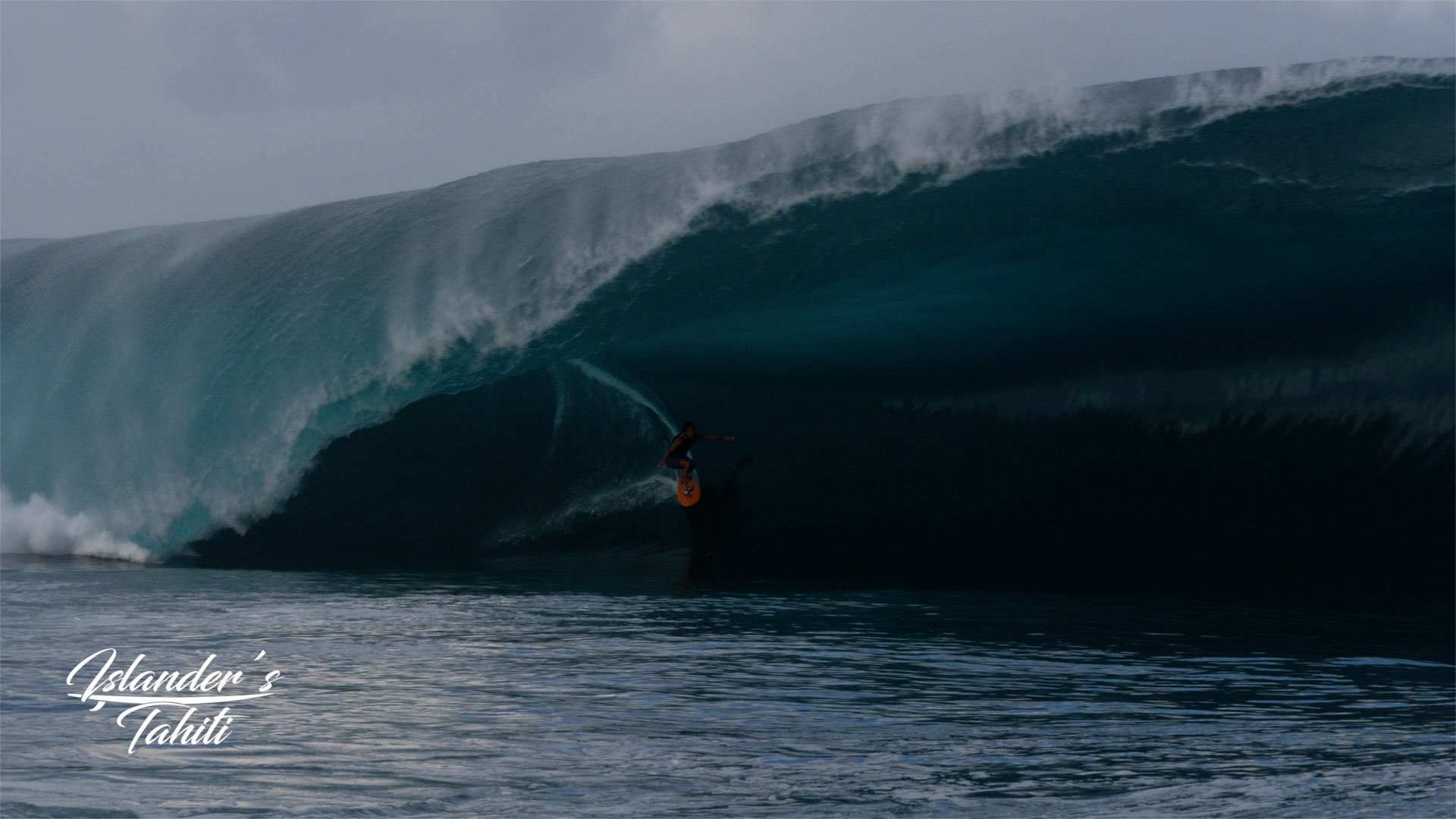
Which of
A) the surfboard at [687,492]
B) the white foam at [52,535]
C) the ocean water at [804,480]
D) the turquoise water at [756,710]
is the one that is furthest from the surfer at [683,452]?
the white foam at [52,535]

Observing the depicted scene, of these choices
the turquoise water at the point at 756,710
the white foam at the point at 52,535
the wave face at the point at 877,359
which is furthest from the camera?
the white foam at the point at 52,535

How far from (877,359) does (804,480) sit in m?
1.26

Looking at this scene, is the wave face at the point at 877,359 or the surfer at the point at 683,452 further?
the surfer at the point at 683,452

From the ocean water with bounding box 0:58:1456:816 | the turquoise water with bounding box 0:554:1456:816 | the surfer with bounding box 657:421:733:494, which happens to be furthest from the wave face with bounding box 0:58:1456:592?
the turquoise water with bounding box 0:554:1456:816

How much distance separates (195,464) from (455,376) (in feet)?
7.89

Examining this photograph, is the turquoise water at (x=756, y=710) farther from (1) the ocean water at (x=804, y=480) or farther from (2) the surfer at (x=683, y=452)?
(2) the surfer at (x=683, y=452)

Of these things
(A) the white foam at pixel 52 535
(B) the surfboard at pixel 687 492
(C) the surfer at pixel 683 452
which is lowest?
(A) the white foam at pixel 52 535

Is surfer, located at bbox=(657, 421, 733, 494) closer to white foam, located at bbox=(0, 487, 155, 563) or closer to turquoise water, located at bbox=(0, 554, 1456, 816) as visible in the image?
turquoise water, located at bbox=(0, 554, 1456, 816)

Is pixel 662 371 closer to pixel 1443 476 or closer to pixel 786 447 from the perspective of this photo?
pixel 786 447

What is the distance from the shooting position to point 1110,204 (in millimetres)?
9859

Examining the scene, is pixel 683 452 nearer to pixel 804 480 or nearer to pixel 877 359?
pixel 804 480

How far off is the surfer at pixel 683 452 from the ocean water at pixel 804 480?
26 cm

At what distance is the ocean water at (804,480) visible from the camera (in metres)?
3.96

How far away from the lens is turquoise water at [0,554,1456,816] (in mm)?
3506
